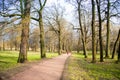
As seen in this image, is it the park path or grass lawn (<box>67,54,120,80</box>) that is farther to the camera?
grass lawn (<box>67,54,120,80</box>)

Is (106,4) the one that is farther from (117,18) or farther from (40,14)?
(40,14)

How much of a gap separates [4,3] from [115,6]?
1411 centimetres

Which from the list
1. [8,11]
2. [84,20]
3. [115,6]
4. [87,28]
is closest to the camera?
[8,11]

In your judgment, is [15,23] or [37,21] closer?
[15,23]

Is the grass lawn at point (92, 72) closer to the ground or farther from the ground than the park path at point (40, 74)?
closer to the ground

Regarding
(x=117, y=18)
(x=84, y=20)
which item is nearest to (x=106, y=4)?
(x=117, y=18)

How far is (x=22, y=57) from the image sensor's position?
20922 mm

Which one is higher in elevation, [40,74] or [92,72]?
[40,74]

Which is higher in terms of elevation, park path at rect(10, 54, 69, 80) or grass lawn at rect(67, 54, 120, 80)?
park path at rect(10, 54, 69, 80)

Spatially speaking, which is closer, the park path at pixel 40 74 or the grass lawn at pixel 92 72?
the park path at pixel 40 74

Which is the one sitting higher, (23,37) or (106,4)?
(106,4)

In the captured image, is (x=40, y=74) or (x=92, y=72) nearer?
(x=40, y=74)

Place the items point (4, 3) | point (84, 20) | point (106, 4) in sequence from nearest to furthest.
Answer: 1. point (4, 3)
2. point (106, 4)
3. point (84, 20)

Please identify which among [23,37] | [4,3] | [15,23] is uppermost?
[4,3]
